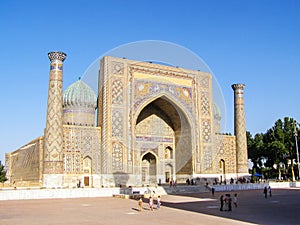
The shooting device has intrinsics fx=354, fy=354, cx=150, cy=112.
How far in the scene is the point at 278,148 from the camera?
30391 millimetres

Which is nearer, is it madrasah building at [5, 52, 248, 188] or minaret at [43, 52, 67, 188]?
minaret at [43, 52, 67, 188]

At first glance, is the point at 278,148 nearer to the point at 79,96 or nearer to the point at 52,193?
the point at 79,96

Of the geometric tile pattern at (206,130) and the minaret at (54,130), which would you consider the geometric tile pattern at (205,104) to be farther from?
the minaret at (54,130)

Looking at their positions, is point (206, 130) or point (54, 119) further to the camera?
point (206, 130)

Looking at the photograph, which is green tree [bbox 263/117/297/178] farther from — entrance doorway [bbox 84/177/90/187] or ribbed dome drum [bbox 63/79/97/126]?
entrance doorway [bbox 84/177/90/187]

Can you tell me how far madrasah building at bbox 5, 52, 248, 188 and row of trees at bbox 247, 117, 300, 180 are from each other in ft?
23.4

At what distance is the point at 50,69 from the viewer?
1891 centimetres

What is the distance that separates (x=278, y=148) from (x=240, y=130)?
7100 mm

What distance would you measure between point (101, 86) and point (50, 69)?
3.58 metres

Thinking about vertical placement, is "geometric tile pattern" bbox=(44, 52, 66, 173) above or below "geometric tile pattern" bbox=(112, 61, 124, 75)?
below

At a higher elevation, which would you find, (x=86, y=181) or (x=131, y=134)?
(x=131, y=134)

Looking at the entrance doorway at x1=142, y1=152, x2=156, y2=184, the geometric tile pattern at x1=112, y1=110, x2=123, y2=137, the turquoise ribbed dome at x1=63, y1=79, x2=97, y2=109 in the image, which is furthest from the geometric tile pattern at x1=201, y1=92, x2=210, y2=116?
the turquoise ribbed dome at x1=63, y1=79, x2=97, y2=109

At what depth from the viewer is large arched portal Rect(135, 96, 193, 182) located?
23.8 m

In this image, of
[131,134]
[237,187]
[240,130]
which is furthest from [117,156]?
[240,130]
